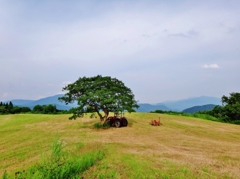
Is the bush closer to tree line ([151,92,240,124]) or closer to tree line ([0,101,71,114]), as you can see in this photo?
tree line ([151,92,240,124])

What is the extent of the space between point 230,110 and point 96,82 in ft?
105

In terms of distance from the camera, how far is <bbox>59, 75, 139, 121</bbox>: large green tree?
2084cm

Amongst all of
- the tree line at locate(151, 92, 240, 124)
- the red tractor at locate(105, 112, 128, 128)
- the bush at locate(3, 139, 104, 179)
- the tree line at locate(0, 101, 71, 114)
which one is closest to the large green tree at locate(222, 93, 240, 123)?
the tree line at locate(151, 92, 240, 124)

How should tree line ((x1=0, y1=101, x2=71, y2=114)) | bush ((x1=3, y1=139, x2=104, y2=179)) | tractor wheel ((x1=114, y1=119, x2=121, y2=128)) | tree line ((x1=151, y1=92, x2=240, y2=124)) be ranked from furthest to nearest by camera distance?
tree line ((x1=0, y1=101, x2=71, y2=114)), tree line ((x1=151, y1=92, x2=240, y2=124)), tractor wheel ((x1=114, y1=119, x2=121, y2=128)), bush ((x1=3, y1=139, x2=104, y2=179))

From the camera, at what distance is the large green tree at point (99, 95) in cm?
2084

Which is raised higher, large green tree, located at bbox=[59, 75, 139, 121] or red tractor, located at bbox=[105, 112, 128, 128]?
large green tree, located at bbox=[59, 75, 139, 121]

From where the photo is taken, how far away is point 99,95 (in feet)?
68.0

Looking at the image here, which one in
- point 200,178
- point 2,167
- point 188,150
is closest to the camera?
point 200,178

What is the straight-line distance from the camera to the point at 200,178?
340 inches

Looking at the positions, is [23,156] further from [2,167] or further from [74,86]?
[74,86]

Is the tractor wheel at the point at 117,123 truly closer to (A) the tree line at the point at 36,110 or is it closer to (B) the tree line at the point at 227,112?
(B) the tree line at the point at 227,112

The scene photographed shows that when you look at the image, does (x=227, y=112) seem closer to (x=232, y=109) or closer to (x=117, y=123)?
(x=232, y=109)

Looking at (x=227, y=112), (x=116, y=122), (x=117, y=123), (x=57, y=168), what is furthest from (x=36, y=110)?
(x=57, y=168)

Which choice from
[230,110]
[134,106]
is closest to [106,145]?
[134,106]
